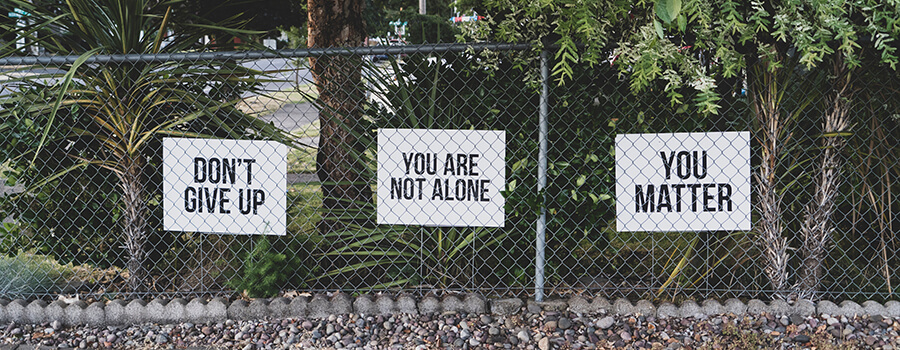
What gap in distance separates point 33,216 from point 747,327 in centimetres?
387

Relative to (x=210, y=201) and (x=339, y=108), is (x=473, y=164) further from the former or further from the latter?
(x=210, y=201)

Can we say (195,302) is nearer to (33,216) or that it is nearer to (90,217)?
(90,217)

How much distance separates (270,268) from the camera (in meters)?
3.48

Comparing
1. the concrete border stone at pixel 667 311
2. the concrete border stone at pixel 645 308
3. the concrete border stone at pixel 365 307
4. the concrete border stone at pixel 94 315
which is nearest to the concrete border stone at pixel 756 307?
the concrete border stone at pixel 667 311

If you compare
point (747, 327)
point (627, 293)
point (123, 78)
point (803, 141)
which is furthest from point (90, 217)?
point (803, 141)

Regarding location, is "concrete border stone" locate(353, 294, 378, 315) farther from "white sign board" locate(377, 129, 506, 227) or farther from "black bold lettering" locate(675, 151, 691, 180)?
"black bold lettering" locate(675, 151, 691, 180)

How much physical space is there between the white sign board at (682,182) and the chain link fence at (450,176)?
1 cm

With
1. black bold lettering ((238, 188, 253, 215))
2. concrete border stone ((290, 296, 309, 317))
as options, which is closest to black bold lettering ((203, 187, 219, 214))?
black bold lettering ((238, 188, 253, 215))

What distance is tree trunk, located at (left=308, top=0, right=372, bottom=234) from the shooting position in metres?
3.62

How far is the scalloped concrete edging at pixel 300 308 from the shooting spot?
11.2ft

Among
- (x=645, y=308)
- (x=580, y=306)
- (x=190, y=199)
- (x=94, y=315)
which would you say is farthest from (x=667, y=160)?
(x=94, y=315)

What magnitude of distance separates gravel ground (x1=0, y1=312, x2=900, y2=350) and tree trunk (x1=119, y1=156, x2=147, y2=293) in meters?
0.36

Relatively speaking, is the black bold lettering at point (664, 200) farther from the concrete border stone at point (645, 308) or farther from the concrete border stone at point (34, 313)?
the concrete border stone at point (34, 313)

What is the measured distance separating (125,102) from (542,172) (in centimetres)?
226
